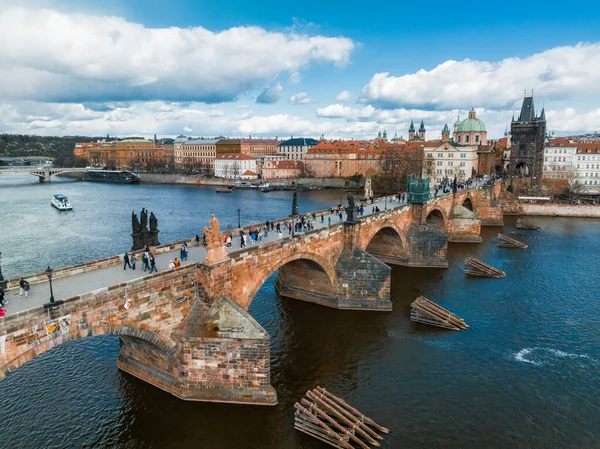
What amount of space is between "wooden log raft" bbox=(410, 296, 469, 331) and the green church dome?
10189cm

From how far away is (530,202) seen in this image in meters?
75.5

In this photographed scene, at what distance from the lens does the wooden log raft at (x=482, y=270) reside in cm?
3762

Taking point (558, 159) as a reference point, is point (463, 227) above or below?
below

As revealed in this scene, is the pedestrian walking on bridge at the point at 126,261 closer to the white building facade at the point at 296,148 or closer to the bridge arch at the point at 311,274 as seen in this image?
the bridge arch at the point at 311,274

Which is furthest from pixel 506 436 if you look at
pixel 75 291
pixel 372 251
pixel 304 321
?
pixel 372 251

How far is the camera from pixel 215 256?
62.1 feet

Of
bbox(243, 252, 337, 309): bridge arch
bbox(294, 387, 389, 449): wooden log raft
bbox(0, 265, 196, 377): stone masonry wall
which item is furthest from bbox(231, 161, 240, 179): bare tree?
bbox(294, 387, 389, 449): wooden log raft

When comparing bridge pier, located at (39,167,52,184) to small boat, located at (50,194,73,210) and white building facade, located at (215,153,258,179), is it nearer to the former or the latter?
white building facade, located at (215,153,258,179)

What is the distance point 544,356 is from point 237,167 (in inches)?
4877

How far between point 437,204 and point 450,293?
629 inches

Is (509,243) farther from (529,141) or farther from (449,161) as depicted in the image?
(449,161)

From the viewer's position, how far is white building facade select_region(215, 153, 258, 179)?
5458 inches

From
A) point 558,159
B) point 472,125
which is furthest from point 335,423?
point 472,125

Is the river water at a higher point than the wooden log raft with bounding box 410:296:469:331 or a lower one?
lower
